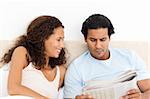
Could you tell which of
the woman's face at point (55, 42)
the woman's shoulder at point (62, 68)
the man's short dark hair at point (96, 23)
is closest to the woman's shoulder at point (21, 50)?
the woman's face at point (55, 42)

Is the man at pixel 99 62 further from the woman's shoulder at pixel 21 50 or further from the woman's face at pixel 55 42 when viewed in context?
the woman's shoulder at pixel 21 50

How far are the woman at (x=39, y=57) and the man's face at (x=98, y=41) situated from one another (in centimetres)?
17

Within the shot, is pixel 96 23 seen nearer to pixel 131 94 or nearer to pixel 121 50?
pixel 121 50

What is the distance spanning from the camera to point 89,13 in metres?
1.99

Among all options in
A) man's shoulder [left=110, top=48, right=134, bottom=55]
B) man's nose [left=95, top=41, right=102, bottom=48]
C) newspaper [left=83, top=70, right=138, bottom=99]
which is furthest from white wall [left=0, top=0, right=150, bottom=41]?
newspaper [left=83, top=70, right=138, bottom=99]

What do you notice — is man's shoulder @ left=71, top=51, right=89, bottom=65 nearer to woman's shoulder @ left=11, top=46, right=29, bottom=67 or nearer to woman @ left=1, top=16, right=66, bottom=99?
woman @ left=1, top=16, right=66, bottom=99

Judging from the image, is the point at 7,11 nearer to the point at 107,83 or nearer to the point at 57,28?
the point at 57,28

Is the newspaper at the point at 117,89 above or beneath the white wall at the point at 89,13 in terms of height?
beneath

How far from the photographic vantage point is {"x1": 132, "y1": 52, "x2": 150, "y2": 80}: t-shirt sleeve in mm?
1763

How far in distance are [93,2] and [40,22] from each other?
41cm

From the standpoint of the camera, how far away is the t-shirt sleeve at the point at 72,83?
175 cm

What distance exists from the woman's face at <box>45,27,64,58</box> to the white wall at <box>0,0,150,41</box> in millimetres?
210

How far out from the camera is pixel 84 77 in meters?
1.78

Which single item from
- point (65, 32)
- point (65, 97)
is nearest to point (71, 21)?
point (65, 32)
